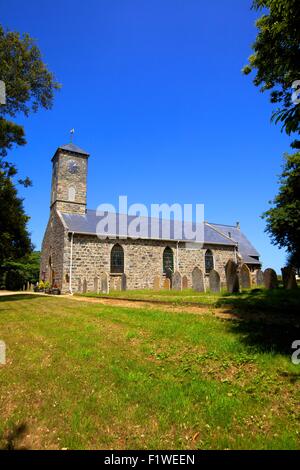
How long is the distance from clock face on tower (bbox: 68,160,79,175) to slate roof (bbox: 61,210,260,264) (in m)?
4.35

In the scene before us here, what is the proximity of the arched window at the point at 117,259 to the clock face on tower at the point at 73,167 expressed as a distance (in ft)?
31.1

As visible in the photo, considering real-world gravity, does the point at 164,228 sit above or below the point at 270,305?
above

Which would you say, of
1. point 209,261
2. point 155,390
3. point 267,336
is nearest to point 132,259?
point 209,261

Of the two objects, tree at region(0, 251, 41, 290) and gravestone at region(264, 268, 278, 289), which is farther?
tree at region(0, 251, 41, 290)

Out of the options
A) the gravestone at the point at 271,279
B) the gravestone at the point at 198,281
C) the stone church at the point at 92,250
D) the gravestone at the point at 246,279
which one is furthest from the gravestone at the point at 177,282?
the gravestone at the point at 271,279

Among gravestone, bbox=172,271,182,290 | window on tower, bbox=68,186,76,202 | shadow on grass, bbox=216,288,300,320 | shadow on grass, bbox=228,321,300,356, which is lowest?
shadow on grass, bbox=228,321,300,356

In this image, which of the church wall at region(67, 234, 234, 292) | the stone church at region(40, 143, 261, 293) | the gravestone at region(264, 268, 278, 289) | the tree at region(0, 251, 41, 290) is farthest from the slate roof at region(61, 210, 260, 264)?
the gravestone at region(264, 268, 278, 289)

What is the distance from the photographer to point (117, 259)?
83.8ft

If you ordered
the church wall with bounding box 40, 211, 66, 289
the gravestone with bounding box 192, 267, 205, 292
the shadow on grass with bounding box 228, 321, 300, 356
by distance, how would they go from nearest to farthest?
the shadow on grass with bounding box 228, 321, 300, 356
the gravestone with bounding box 192, 267, 205, 292
the church wall with bounding box 40, 211, 66, 289

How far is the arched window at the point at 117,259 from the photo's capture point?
82.9 ft

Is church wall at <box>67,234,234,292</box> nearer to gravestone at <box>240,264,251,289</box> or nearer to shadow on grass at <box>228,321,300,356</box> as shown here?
gravestone at <box>240,264,251,289</box>

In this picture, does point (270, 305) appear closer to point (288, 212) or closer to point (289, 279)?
point (289, 279)

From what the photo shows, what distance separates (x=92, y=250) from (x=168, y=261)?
782 centimetres

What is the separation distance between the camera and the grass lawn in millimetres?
2896
